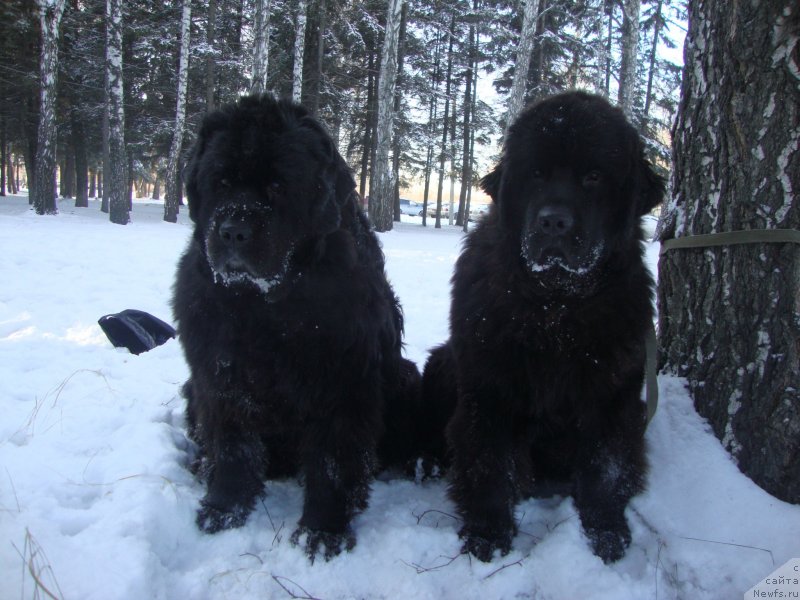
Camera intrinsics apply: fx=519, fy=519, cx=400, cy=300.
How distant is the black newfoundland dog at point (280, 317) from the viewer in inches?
86.1

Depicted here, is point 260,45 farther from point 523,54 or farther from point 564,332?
point 564,332

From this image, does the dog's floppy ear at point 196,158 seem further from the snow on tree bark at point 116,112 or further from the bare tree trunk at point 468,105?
the bare tree trunk at point 468,105

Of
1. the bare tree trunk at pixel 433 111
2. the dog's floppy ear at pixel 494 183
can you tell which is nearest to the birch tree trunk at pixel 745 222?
the dog's floppy ear at pixel 494 183

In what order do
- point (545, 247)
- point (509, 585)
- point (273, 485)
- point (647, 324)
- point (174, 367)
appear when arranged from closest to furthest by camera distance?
point (509, 585) < point (545, 247) < point (647, 324) < point (273, 485) < point (174, 367)

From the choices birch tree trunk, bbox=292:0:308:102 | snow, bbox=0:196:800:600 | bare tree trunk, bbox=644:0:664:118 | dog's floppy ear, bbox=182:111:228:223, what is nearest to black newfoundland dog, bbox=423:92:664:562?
snow, bbox=0:196:800:600

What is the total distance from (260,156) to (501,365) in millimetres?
1364

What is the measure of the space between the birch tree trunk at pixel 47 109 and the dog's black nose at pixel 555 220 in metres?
17.2

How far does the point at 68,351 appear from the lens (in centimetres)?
425

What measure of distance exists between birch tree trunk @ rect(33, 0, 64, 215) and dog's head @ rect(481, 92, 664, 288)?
1696cm

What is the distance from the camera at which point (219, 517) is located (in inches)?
91.0

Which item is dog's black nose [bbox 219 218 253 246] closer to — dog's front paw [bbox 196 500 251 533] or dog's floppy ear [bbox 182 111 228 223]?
dog's floppy ear [bbox 182 111 228 223]

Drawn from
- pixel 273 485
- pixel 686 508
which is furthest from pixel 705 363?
pixel 273 485

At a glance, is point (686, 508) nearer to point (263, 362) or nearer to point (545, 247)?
point (545, 247)

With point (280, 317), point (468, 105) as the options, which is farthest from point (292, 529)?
point (468, 105)
